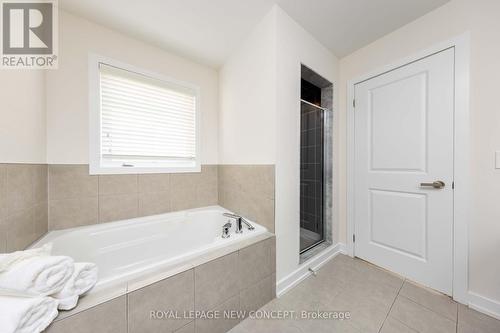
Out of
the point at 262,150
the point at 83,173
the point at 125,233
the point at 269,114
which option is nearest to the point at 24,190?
the point at 83,173

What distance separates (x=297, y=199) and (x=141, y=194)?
1.48m

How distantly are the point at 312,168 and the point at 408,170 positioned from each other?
0.81m

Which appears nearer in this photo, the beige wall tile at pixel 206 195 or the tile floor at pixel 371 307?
the tile floor at pixel 371 307

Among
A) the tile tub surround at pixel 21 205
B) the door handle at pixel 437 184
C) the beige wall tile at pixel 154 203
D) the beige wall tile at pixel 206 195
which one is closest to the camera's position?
the tile tub surround at pixel 21 205

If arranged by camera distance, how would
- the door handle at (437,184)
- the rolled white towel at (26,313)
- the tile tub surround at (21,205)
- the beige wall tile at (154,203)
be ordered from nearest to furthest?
the rolled white towel at (26,313), the tile tub surround at (21,205), the door handle at (437,184), the beige wall tile at (154,203)

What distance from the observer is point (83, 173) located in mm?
1442

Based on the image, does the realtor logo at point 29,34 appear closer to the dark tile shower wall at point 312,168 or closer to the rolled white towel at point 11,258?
the rolled white towel at point 11,258

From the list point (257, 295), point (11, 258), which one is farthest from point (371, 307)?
point (11, 258)

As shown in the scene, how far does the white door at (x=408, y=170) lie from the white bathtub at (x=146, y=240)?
119cm

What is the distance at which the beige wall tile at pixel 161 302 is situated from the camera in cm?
80

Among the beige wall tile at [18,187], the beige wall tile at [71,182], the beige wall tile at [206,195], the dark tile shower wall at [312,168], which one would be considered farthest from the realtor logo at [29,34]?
the dark tile shower wall at [312,168]

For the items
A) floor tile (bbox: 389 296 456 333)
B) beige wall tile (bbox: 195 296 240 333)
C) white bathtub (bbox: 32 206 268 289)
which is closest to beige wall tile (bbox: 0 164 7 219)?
white bathtub (bbox: 32 206 268 289)

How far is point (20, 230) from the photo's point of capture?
1.01 meters

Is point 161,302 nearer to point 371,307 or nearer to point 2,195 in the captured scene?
point 2,195
